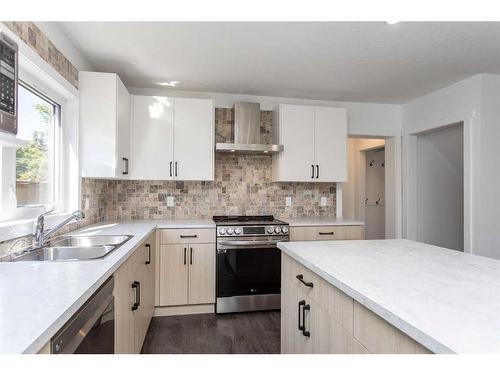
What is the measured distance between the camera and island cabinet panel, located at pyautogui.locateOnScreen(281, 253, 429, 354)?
0.84 metres

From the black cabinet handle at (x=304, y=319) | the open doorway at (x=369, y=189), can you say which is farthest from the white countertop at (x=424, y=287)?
the open doorway at (x=369, y=189)

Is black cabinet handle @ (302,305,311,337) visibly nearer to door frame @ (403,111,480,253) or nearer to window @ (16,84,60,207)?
window @ (16,84,60,207)

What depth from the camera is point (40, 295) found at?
0.91 meters

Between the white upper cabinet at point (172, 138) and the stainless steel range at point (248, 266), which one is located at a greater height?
the white upper cabinet at point (172, 138)

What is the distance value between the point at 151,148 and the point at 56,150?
2.85 ft

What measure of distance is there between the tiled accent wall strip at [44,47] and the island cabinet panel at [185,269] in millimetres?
1520

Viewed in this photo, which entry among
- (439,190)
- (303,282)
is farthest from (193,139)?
(439,190)

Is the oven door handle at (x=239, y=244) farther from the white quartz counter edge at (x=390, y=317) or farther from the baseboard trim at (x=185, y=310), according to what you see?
the white quartz counter edge at (x=390, y=317)

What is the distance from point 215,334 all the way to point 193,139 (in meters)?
1.87

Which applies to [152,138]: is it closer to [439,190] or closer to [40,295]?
[40,295]

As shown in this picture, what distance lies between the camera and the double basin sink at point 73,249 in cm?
159

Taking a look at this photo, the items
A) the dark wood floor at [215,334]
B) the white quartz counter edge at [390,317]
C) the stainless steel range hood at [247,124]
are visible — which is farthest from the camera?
the stainless steel range hood at [247,124]

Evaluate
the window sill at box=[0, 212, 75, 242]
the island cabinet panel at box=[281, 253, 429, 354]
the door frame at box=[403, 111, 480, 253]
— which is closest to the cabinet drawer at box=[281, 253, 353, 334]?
the island cabinet panel at box=[281, 253, 429, 354]
